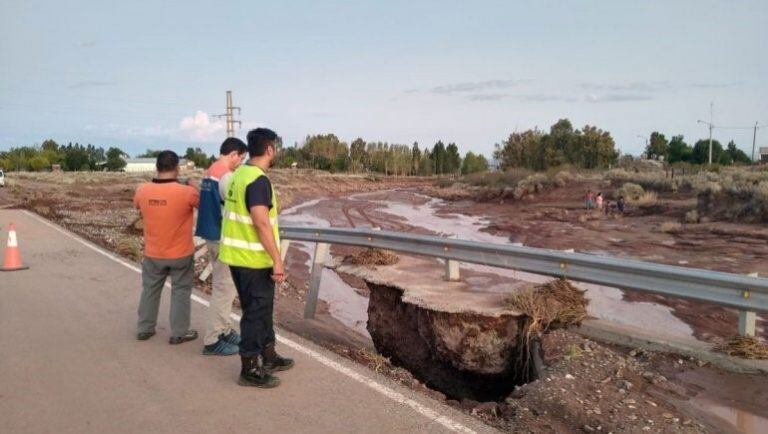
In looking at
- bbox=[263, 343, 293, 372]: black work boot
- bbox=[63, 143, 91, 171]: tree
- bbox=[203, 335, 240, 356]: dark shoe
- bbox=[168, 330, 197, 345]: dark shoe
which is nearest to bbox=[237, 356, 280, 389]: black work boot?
bbox=[263, 343, 293, 372]: black work boot

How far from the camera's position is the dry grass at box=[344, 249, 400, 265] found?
8.43 meters

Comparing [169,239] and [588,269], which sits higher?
[169,239]

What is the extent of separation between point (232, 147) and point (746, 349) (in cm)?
476

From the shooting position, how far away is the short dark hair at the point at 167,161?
6.10 m

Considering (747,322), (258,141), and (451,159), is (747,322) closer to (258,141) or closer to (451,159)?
(258,141)

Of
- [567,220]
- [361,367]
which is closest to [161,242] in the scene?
[361,367]

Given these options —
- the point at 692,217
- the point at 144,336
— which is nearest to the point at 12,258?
the point at 144,336

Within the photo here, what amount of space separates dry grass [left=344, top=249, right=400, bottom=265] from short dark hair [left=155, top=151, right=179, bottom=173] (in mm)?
3020

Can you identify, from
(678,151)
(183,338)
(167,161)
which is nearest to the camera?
(167,161)

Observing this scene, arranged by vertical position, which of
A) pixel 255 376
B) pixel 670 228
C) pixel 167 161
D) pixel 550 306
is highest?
pixel 167 161

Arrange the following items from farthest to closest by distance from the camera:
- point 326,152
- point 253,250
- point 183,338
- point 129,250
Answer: point 326,152, point 129,250, point 183,338, point 253,250

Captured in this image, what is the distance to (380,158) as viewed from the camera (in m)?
137

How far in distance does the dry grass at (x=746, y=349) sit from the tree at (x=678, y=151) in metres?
79.6

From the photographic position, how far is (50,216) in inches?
939
